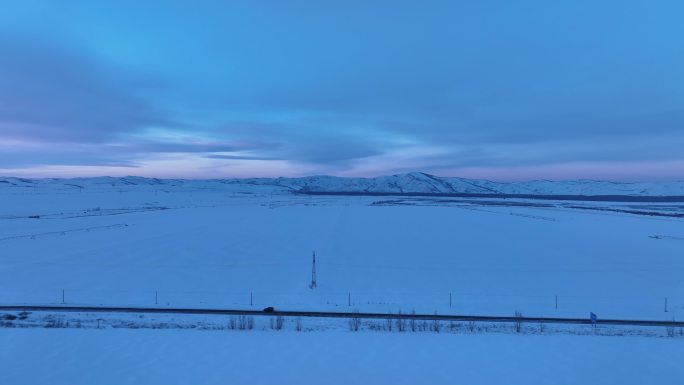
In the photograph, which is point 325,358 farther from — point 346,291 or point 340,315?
point 346,291

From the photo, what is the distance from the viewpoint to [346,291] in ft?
74.4

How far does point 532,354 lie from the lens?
536 inches

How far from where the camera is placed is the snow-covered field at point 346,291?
41.1 ft

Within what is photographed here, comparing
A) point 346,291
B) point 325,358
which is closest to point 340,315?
point 325,358

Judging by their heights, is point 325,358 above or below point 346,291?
above

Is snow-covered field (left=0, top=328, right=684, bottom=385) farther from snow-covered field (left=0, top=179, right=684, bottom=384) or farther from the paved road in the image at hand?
the paved road

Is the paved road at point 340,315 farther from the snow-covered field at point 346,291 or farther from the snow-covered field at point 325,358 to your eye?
the snow-covered field at point 325,358

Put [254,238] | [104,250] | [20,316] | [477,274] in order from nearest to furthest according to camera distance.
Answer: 1. [20,316]
2. [477,274]
3. [104,250]
4. [254,238]

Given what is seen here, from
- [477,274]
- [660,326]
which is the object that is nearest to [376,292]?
Answer: [477,274]

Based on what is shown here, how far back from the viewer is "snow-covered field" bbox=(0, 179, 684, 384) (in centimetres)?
1252

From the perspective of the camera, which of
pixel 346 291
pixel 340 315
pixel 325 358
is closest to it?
pixel 325 358

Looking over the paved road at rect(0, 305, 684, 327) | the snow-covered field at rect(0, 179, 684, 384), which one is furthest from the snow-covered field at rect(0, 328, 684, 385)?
the paved road at rect(0, 305, 684, 327)

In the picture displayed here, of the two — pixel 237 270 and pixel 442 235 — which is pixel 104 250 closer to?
pixel 237 270

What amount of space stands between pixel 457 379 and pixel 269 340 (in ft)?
20.5
